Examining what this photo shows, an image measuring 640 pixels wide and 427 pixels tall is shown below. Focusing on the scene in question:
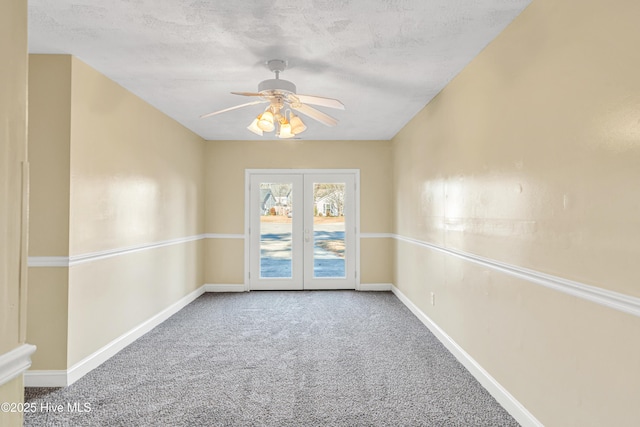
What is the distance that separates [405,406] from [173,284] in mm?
3324

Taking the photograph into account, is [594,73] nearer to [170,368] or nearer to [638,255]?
[638,255]

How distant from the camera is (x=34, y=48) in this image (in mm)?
2684

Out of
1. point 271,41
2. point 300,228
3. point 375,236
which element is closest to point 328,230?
point 300,228

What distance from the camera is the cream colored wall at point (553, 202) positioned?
151 cm

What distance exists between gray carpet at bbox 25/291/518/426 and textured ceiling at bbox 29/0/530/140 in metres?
2.39

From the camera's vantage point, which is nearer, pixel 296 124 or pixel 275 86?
pixel 275 86

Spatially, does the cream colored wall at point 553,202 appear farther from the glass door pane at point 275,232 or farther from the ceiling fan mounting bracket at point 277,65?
the glass door pane at point 275,232

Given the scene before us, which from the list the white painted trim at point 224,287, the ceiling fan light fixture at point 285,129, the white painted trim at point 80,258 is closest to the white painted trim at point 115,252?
the white painted trim at point 80,258

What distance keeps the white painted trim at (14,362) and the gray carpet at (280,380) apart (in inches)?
59.7

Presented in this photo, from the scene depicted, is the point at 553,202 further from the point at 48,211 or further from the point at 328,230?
the point at 328,230

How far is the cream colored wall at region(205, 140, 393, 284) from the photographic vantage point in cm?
595

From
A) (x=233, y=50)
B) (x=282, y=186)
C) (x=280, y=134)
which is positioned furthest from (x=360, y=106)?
(x=282, y=186)

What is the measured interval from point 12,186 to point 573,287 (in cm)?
218

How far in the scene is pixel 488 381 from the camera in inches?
103
